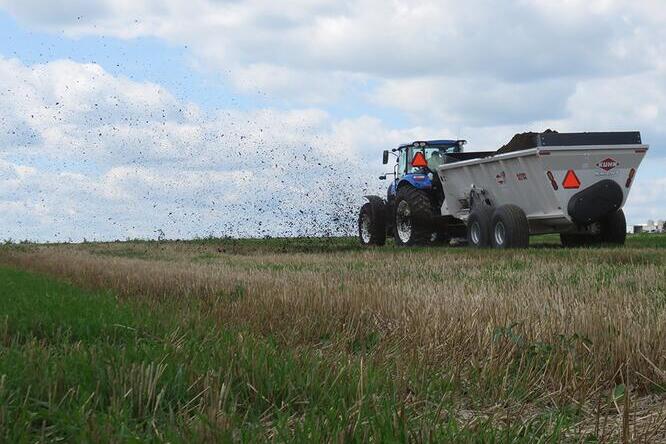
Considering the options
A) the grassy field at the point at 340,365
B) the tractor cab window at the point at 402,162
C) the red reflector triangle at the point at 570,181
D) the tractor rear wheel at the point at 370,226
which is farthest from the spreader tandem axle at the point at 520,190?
the grassy field at the point at 340,365

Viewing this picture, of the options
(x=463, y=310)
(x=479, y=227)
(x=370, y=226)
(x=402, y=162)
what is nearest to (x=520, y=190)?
(x=479, y=227)

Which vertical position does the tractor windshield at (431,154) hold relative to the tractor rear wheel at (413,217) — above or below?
above

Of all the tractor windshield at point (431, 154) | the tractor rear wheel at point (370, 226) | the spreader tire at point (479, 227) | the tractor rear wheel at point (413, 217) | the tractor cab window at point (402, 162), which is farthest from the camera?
the tractor rear wheel at point (370, 226)

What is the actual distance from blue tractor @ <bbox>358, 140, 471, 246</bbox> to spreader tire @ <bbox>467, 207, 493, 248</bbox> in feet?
5.05

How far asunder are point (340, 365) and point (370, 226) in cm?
1563

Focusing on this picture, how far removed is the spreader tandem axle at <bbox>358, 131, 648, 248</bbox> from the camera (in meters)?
13.8

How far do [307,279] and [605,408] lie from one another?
517 cm

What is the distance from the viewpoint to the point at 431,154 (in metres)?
17.8

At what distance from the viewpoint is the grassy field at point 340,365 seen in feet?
8.43

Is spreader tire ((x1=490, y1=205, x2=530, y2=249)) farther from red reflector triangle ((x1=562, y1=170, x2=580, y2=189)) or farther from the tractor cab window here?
the tractor cab window

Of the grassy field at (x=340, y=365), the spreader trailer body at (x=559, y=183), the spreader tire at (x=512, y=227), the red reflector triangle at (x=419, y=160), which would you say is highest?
the red reflector triangle at (x=419, y=160)

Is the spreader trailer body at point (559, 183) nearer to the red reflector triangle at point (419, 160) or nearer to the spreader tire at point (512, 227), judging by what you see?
the spreader tire at point (512, 227)

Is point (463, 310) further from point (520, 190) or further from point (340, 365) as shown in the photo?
point (520, 190)

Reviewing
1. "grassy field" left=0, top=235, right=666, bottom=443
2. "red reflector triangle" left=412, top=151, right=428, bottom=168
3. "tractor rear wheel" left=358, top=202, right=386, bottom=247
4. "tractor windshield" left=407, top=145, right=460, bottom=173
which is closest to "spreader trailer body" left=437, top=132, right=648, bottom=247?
"tractor windshield" left=407, top=145, right=460, bottom=173
